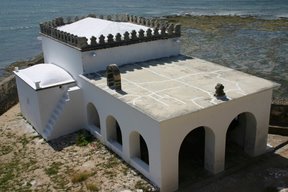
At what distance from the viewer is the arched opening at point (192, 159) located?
16.2 metres

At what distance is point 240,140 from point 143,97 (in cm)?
575

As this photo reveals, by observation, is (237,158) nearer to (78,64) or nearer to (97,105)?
(97,105)

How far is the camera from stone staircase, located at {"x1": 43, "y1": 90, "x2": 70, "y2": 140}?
19.8 meters

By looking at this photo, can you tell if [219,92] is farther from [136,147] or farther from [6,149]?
[6,149]

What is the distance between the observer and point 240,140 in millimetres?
18562

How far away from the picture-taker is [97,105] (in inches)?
728

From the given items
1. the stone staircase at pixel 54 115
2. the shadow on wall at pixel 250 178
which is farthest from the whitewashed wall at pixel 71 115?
the shadow on wall at pixel 250 178

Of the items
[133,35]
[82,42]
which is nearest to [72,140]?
[82,42]

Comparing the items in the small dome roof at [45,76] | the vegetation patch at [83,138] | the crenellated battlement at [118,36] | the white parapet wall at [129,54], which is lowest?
the vegetation patch at [83,138]

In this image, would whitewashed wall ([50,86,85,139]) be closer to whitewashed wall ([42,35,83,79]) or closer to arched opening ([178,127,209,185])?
whitewashed wall ([42,35,83,79])

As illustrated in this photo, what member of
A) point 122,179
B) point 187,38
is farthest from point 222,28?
point 122,179

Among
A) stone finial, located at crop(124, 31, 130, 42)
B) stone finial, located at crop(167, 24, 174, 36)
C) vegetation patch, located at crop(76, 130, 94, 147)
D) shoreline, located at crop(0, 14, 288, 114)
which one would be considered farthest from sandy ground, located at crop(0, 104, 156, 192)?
shoreline, located at crop(0, 14, 288, 114)

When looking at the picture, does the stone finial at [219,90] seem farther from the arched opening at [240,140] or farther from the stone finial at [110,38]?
the stone finial at [110,38]

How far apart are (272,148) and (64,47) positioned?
12.1 m
